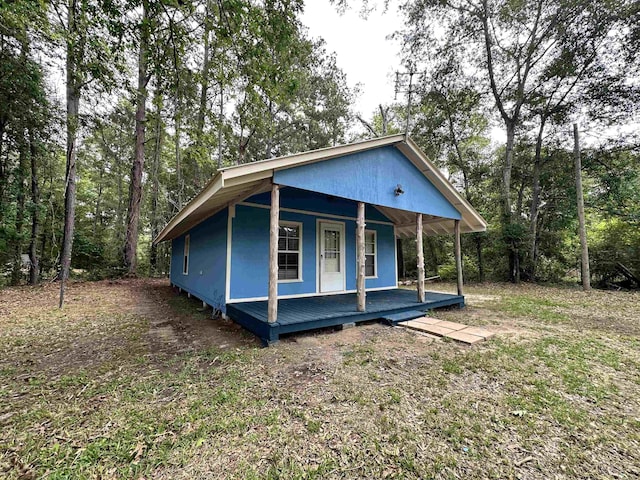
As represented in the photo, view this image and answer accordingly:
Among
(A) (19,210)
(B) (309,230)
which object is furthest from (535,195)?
(A) (19,210)

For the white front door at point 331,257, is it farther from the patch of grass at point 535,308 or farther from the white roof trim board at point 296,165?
the patch of grass at point 535,308

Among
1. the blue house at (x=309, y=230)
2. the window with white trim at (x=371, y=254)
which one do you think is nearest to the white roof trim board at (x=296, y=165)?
the blue house at (x=309, y=230)

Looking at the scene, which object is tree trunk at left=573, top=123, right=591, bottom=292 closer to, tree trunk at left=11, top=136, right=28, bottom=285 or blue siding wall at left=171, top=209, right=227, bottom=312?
blue siding wall at left=171, top=209, right=227, bottom=312

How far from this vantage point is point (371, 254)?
804 cm

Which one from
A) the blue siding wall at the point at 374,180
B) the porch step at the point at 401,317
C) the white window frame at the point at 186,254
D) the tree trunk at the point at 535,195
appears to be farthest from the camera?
the tree trunk at the point at 535,195

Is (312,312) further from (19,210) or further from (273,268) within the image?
(19,210)

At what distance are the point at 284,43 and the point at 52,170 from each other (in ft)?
37.7

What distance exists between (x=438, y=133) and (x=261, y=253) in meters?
12.9

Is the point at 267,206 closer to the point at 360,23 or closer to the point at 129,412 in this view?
the point at 129,412

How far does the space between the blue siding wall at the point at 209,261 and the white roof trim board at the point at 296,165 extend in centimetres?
30

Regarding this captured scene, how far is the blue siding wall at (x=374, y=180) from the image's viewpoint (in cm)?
437

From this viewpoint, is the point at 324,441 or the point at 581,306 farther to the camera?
the point at 581,306

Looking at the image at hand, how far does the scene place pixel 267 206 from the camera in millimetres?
5914

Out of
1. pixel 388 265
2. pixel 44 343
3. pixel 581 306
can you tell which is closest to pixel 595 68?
pixel 581 306
